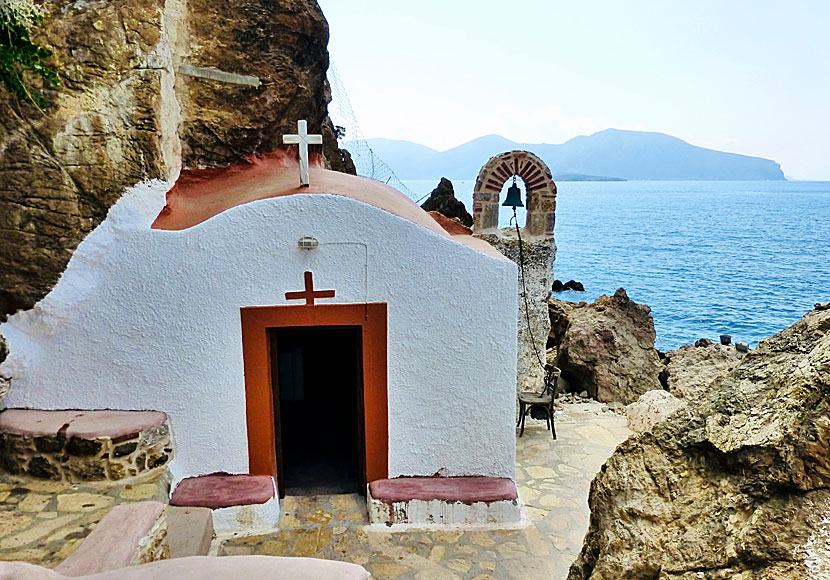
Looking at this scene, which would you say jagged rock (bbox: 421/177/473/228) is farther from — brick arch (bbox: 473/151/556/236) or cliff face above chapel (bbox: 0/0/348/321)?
cliff face above chapel (bbox: 0/0/348/321)

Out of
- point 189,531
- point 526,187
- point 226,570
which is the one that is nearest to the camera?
point 226,570

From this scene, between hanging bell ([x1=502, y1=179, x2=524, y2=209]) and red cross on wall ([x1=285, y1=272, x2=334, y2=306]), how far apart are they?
4.38 metres

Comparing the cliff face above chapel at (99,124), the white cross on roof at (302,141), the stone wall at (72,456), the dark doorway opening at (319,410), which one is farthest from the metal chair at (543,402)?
the cliff face above chapel at (99,124)

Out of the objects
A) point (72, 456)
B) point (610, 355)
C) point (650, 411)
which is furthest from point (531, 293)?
point (72, 456)

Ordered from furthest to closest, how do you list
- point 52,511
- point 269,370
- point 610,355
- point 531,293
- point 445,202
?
point 445,202 → point 610,355 → point 531,293 → point 269,370 → point 52,511

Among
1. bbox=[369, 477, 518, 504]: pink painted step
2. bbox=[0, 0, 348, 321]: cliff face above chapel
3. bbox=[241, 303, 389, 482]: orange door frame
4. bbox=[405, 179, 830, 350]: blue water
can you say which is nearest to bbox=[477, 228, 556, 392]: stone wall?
bbox=[405, 179, 830, 350]: blue water

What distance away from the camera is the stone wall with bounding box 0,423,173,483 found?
4770 millimetres

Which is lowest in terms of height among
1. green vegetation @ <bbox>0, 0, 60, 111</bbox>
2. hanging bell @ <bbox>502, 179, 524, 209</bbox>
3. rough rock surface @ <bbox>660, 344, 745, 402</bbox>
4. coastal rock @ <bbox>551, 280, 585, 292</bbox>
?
coastal rock @ <bbox>551, 280, 585, 292</bbox>

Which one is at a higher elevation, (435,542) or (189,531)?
(189,531)

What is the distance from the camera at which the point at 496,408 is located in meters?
5.34

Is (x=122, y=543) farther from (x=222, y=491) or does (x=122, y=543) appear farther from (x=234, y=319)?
(x=234, y=319)

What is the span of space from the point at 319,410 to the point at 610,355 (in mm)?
6585

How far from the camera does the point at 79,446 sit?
4.77 meters

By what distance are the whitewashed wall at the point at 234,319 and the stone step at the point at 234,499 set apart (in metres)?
0.13
